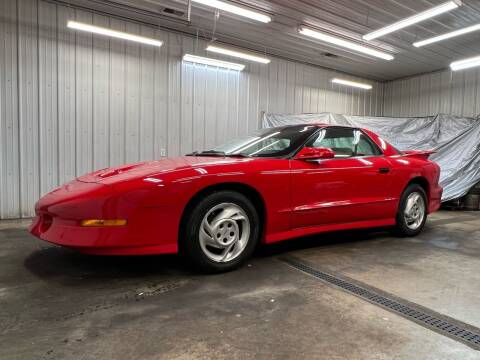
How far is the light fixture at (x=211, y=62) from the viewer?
20.6ft

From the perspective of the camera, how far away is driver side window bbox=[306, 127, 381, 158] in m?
3.59

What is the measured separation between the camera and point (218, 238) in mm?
2729

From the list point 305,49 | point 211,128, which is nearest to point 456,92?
point 305,49

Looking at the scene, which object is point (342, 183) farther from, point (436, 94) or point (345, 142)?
point (436, 94)

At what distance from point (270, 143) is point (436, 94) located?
792 centimetres

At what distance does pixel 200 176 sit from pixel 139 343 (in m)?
1.26

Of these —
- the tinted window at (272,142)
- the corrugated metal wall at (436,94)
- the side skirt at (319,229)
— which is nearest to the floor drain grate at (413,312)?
the side skirt at (319,229)

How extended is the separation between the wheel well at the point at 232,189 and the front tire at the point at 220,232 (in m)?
0.03

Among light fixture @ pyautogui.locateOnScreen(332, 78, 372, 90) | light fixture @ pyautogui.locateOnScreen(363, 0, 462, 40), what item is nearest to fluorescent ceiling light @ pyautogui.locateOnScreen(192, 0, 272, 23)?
light fixture @ pyautogui.locateOnScreen(363, 0, 462, 40)

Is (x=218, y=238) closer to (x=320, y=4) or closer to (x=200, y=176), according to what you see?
(x=200, y=176)

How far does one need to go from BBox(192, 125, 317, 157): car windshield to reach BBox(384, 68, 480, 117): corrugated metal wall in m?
7.18

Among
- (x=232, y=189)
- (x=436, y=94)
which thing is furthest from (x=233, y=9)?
(x=436, y=94)

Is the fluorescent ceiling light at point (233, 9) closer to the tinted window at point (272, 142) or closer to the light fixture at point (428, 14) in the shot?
the light fixture at point (428, 14)

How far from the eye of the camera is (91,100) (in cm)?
582
